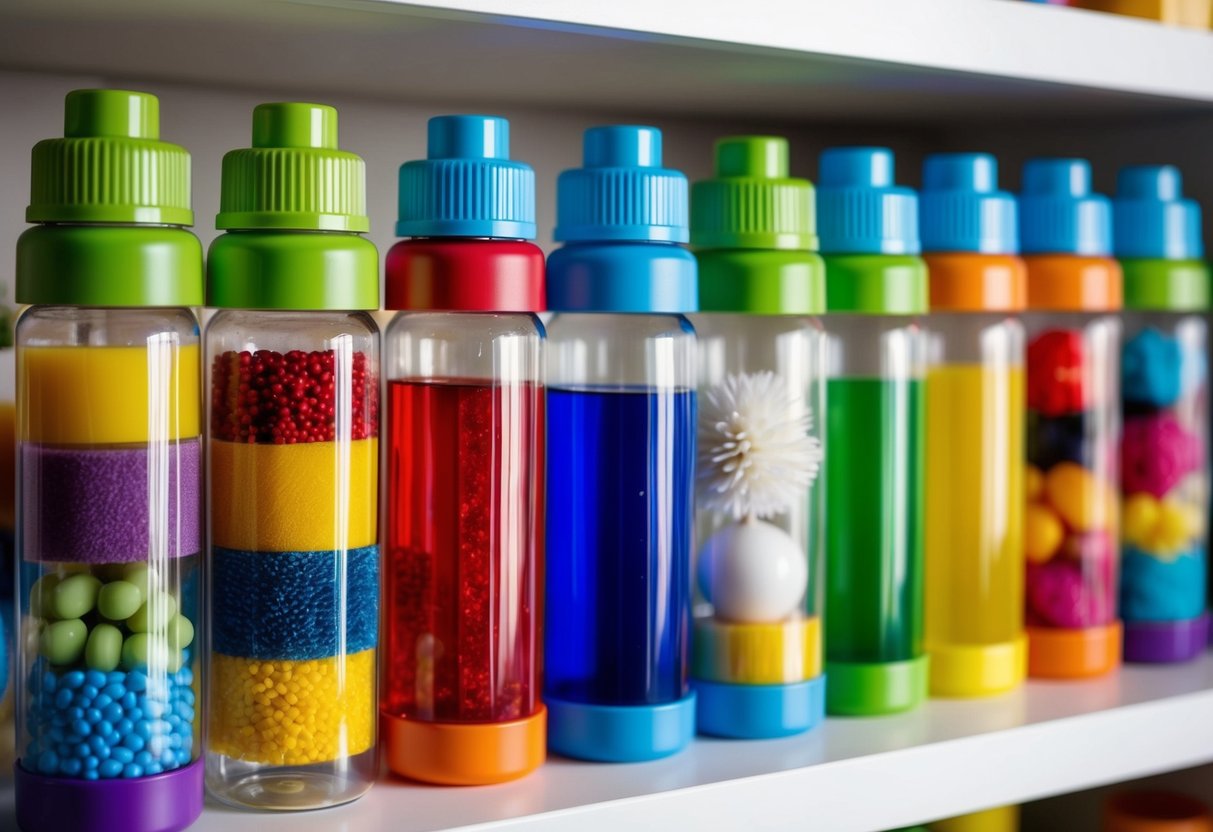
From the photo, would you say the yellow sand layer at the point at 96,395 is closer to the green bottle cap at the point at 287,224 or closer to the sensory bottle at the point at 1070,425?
the green bottle cap at the point at 287,224

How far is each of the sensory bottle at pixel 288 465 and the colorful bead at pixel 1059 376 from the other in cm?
42

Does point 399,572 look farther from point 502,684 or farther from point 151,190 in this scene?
point 151,190

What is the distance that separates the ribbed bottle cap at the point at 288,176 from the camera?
1.80ft

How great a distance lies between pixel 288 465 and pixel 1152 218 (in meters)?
0.55

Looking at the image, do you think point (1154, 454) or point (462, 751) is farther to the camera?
point (1154, 454)

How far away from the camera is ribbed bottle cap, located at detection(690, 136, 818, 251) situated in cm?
66

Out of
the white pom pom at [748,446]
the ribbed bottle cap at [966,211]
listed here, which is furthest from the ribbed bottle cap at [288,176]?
the ribbed bottle cap at [966,211]

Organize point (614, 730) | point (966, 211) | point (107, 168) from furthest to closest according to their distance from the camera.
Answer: point (966, 211) → point (614, 730) → point (107, 168)

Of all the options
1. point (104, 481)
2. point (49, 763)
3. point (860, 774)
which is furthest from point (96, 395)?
point (860, 774)

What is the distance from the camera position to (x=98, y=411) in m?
0.53

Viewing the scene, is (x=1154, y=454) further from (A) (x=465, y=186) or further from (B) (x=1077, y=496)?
(A) (x=465, y=186)

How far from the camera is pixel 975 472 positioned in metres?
0.76

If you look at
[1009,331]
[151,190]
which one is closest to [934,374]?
[1009,331]

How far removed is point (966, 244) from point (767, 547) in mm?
211
